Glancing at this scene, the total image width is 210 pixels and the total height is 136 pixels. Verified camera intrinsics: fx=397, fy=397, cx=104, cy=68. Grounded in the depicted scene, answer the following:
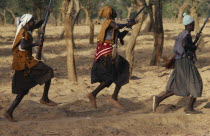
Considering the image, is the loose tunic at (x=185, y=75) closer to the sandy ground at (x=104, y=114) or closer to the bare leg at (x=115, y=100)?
the sandy ground at (x=104, y=114)

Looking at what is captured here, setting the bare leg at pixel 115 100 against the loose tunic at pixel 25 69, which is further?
the bare leg at pixel 115 100

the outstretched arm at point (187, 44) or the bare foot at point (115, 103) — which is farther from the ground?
the outstretched arm at point (187, 44)

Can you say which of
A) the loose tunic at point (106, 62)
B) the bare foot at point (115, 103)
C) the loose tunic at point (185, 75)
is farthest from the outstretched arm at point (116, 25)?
the bare foot at point (115, 103)

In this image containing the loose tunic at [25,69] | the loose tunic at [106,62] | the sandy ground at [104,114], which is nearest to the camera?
the sandy ground at [104,114]

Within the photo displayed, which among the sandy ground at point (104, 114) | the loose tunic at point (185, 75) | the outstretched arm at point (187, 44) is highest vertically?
the outstretched arm at point (187, 44)

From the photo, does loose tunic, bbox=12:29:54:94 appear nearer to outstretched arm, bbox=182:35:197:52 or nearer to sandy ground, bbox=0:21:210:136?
sandy ground, bbox=0:21:210:136

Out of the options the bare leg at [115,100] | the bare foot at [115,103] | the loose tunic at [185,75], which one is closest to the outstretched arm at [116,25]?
the loose tunic at [185,75]

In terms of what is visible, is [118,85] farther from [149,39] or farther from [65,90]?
[149,39]

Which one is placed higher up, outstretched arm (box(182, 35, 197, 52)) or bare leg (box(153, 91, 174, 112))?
outstretched arm (box(182, 35, 197, 52))

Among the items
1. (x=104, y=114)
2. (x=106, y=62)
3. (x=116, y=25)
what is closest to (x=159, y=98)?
(x=104, y=114)

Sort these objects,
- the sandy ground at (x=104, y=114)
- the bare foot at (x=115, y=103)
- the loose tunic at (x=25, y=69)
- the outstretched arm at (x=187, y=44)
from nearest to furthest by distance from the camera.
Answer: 1. the sandy ground at (x=104, y=114)
2. the loose tunic at (x=25, y=69)
3. the outstretched arm at (x=187, y=44)
4. the bare foot at (x=115, y=103)

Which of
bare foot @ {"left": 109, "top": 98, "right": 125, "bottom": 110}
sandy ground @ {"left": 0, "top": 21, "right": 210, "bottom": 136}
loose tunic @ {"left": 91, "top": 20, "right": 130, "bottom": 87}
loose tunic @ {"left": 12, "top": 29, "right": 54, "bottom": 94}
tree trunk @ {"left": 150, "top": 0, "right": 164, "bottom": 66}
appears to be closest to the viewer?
sandy ground @ {"left": 0, "top": 21, "right": 210, "bottom": 136}

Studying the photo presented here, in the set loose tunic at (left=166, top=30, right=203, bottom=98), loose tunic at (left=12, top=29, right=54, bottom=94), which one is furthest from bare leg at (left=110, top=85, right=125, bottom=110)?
loose tunic at (left=12, top=29, right=54, bottom=94)

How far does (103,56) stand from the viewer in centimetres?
679
